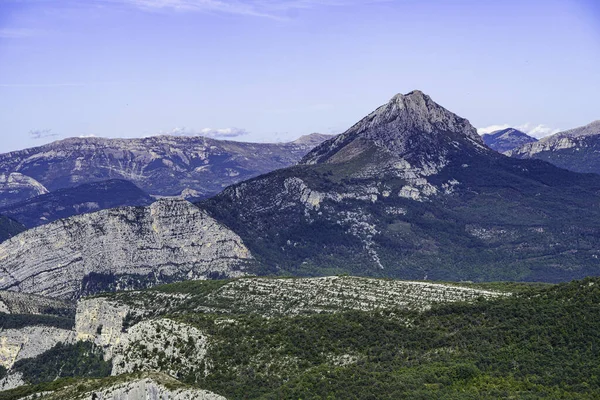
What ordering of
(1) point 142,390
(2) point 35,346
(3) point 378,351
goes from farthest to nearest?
(2) point 35,346 → (3) point 378,351 → (1) point 142,390

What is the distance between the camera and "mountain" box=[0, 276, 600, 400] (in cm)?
8756

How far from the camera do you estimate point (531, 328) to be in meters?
102

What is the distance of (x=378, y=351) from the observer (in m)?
103

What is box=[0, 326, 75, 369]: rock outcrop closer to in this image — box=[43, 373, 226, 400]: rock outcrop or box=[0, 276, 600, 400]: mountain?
box=[0, 276, 600, 400]: mountain

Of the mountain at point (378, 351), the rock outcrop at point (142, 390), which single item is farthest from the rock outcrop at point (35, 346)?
the rock outcrop at point (142, 390)

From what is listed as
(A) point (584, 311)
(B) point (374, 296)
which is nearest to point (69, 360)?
(B) point (374, 296)

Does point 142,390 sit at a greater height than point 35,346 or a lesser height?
greater

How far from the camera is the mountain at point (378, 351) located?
87562 millimetres

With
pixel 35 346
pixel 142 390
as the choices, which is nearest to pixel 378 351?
pixel 142 390

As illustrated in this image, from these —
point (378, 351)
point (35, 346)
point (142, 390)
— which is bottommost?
point (35, 346)

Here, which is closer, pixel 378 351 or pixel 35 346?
pixel 378 351

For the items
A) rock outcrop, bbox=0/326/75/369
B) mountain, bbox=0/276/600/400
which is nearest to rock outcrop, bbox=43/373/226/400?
mountain, bbox=0/276/600/400

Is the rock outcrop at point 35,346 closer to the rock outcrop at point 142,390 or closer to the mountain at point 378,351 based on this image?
the mountain at point 378,351

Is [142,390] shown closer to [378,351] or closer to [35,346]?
[378,351]
